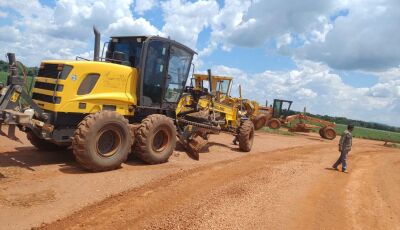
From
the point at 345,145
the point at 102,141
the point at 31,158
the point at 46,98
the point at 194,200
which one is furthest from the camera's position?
the point at 345,145

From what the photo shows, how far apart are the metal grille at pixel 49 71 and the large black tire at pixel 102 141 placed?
1277mm

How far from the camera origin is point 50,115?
885 centimetres

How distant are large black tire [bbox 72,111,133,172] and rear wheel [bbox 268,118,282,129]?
22.1 metres

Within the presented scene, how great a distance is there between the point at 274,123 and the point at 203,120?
1800 centimetres

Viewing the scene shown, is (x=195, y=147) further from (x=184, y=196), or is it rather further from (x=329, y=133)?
(x=329, y=133)

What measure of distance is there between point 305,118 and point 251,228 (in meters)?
26.3

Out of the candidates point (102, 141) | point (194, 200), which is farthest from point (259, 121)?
point (194, 200)

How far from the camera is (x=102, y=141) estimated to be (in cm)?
923

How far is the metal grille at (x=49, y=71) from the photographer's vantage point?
9.09 m

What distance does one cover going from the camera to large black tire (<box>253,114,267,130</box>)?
2761 cm

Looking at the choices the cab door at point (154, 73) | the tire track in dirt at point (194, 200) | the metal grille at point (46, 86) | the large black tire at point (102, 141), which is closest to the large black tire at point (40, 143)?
the metal grille at point (46, 86)

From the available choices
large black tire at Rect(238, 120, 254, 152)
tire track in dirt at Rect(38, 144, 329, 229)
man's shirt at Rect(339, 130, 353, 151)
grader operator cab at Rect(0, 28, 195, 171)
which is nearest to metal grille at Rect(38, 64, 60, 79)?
grader operator cab at Rect(0, 28, 195, 171)

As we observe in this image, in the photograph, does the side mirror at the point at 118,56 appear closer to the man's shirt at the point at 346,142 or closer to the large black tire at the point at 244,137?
the large black tire at the point at 244,137

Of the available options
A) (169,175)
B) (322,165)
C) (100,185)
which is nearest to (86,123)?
(100,185)
